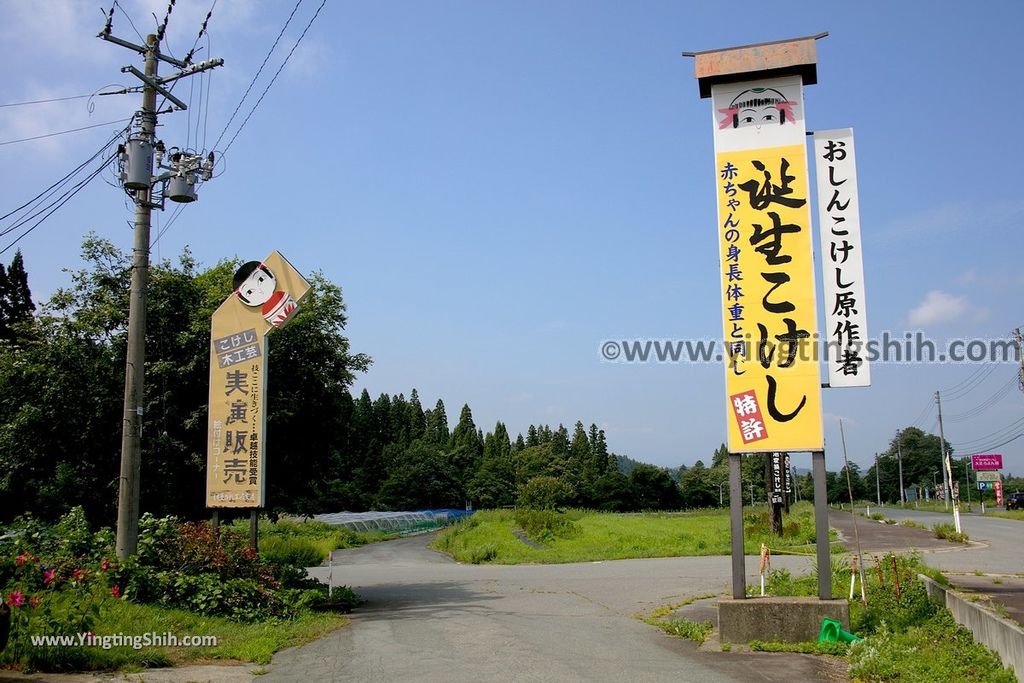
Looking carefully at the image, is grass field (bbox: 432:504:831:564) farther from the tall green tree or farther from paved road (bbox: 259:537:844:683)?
the tall green tree

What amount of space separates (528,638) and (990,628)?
5.54 m

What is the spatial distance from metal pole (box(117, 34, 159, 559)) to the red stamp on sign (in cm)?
865

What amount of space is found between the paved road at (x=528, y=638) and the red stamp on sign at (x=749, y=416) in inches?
111

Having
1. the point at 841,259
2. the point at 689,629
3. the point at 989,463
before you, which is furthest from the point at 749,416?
the point at 989,463

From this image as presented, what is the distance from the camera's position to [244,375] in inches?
525

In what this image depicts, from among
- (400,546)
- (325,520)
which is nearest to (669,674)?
(400,546)

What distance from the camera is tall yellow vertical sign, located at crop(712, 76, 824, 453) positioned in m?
11.0

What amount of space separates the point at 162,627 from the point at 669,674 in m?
6.34

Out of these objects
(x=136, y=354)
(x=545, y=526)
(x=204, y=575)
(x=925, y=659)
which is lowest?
(x=545, y=526)

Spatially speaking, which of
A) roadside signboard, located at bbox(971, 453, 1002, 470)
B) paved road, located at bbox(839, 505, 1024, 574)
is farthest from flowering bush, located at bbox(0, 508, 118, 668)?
roadside signboard, located at bbox(971, 453, 1002, 470)

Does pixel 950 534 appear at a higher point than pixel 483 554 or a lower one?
higher

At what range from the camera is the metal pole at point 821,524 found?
10.5 meters

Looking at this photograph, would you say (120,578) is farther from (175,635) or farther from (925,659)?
(925,659)

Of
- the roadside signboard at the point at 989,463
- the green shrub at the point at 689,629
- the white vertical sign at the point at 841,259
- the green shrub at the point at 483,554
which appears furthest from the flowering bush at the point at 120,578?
the roadside signboard at the point at 989,463
